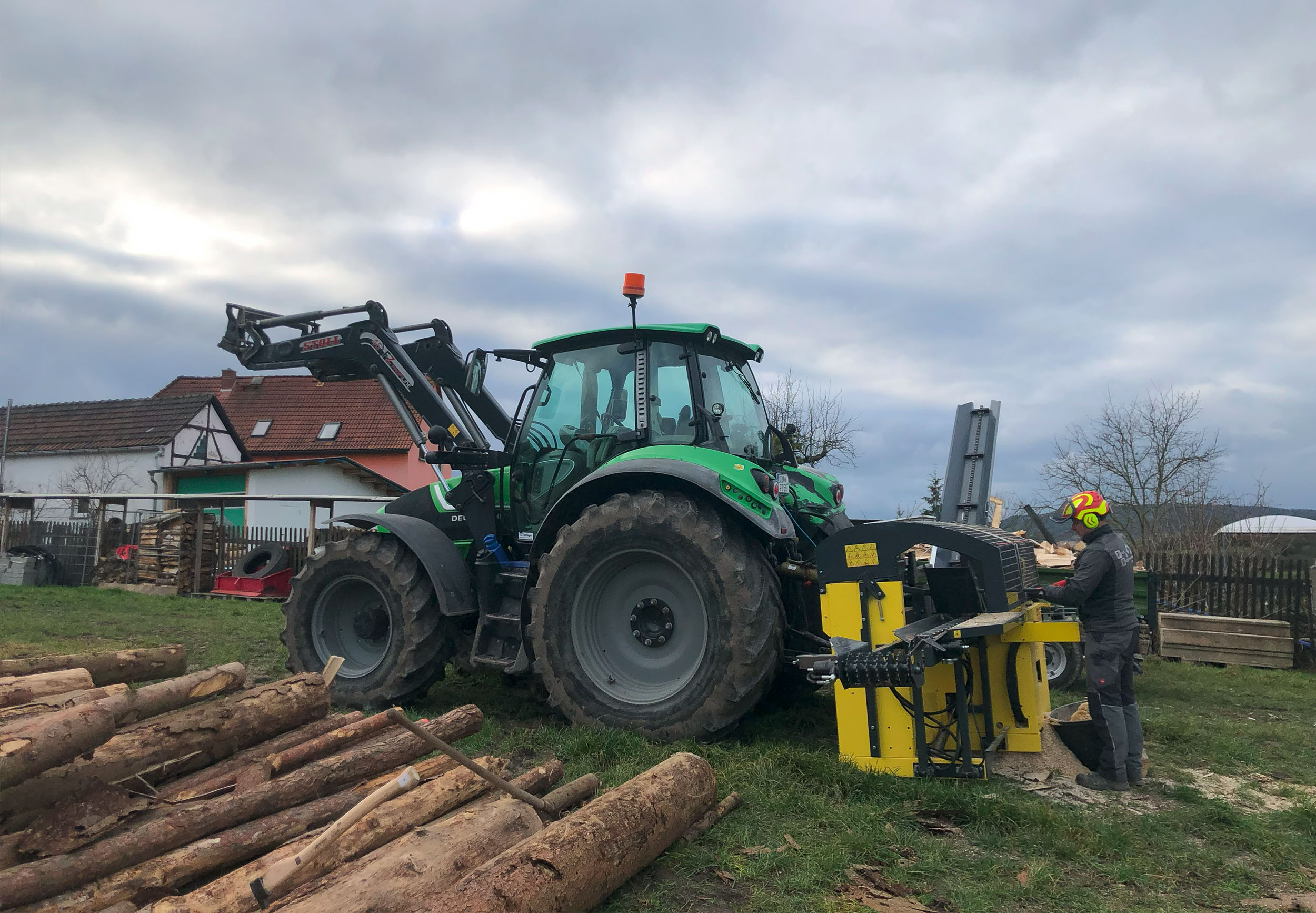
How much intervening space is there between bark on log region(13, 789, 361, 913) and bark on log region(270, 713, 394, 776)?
308mm

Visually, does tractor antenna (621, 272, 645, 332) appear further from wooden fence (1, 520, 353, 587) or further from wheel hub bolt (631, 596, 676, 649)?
wooden fence (1, 520, 353, 587)

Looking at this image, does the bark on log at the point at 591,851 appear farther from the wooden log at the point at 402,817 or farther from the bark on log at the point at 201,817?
the bark on log at the point at 201,817

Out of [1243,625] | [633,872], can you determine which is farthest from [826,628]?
[1243,625]

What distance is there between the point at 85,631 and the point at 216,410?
23087mm

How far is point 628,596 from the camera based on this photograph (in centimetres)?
550

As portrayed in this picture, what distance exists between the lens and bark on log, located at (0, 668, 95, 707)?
431 cm

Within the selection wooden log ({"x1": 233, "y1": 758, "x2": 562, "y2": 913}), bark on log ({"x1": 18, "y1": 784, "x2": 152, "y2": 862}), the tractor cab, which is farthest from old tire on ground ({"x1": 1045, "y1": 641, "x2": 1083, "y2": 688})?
bark on log ({"x1": 18, "y1": 784, "x2": 152, "y2": 862})

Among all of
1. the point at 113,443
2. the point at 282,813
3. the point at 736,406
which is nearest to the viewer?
the point at 282,813

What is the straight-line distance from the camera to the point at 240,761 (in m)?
4.10

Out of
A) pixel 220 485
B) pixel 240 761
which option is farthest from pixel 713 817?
pixel 220 485

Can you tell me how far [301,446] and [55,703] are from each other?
31247 mm

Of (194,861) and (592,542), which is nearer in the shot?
(194,861)

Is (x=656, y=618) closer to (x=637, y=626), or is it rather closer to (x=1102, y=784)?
(x=637, y=626)

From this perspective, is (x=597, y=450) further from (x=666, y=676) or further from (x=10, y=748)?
(x=10, y=748)
